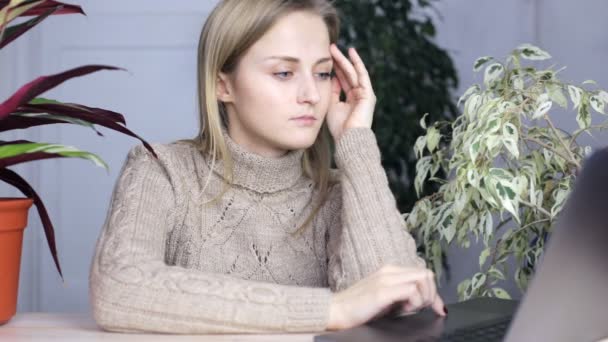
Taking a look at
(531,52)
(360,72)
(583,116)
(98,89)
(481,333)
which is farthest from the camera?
(98,89)

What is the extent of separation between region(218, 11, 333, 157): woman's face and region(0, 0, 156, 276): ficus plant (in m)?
0.37

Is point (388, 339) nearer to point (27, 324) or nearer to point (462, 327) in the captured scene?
point (462, 327)

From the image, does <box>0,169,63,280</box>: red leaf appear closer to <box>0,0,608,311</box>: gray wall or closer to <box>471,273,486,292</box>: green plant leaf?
<box>471,273,486,292</box>: green plant leaf

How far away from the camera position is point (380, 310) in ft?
3.59

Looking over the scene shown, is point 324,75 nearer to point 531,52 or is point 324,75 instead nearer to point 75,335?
point 531,52

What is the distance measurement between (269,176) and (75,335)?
1.97 feet

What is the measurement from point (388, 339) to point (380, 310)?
14 cm

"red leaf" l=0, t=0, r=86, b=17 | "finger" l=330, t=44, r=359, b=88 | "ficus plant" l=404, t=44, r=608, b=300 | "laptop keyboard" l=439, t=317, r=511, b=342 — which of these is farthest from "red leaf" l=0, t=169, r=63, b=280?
"ficus plant" l=404, t=44, r=608, b=300

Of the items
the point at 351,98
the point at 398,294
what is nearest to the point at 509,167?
the point at 351,98

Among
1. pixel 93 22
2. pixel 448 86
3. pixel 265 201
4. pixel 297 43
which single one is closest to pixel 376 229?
pixel 265 201

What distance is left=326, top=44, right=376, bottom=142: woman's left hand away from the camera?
1.57 meters

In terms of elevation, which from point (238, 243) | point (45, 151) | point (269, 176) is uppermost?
point (45, 151)

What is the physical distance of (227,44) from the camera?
1.51m

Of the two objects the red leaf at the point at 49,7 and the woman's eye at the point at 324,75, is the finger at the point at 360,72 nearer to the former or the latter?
the woman's eye at the point at 324,75
